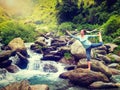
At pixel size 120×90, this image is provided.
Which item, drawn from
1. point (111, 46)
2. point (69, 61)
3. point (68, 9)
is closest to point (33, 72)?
point (69, 61)

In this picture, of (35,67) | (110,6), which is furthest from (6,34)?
(110,6)

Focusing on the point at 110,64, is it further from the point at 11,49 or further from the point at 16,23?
the point at 16,23

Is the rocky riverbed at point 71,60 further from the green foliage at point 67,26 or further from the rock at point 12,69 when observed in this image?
the green foliage at point 67,26

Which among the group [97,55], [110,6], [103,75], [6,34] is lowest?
[103,75]

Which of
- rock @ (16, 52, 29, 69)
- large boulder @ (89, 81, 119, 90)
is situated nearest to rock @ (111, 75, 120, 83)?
large boulder @ (89, 81, 119, 90)

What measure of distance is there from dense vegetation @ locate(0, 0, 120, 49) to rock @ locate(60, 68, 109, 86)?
329cm

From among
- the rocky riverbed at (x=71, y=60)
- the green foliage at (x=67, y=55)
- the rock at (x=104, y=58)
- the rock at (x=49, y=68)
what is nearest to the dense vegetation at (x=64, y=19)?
the rocky riverbed at (x=71, y=60)

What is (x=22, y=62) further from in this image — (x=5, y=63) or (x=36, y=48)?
(x=36, y=48)

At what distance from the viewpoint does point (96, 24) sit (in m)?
15.4

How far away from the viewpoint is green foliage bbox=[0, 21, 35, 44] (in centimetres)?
1391

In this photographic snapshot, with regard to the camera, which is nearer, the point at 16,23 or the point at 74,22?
the point at 16,23

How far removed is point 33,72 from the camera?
41.7 feet

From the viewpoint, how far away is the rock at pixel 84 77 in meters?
11.0

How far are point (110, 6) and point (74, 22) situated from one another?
2454 millimetres
